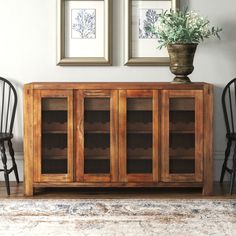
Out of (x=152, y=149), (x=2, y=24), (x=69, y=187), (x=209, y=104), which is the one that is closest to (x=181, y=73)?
(x=209, y=104)

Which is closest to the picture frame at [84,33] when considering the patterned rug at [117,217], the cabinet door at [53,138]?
the cabinet door at [53,138]

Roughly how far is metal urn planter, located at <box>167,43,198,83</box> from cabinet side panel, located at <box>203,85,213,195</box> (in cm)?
20

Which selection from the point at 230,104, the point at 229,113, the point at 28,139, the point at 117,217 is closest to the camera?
the point at 117,217

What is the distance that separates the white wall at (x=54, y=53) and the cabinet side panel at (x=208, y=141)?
1.49ft

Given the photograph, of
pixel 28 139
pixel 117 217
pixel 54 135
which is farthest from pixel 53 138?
pixel 117 217

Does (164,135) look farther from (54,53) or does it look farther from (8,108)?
(8,108)

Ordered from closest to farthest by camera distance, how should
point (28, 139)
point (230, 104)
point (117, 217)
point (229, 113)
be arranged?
point (117, 217) < point (28, 139) < point (230, 104) < point (229, 113)

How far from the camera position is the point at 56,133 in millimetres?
3479

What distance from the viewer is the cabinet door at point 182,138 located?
346cm

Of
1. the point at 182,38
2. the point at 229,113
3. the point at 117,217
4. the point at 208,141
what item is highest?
the point at 182,38

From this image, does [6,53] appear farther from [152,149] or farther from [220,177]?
[220,177]

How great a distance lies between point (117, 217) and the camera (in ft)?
9.71

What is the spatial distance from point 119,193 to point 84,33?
111 centimetres

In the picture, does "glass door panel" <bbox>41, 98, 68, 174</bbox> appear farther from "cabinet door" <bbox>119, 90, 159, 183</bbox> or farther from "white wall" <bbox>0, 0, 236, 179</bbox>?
"white wall" <bbox>0, 0, 236, 179</bbox>
